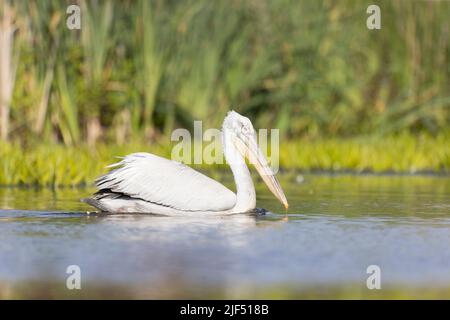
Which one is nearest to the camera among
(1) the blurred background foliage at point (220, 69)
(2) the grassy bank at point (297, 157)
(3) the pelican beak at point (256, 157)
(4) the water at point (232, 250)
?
(4) the water at point (232, 250)

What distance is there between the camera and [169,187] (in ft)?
29.7

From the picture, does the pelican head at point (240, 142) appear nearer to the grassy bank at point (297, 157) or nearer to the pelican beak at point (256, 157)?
the pelican beak at point (256, 157)

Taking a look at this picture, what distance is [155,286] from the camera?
6.00 meters

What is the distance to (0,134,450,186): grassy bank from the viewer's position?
1210 cm

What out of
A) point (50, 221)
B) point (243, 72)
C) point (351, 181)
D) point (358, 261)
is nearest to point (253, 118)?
point (243, 72)

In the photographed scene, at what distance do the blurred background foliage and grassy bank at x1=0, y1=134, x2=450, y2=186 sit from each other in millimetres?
371

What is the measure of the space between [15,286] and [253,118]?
36.1 feet

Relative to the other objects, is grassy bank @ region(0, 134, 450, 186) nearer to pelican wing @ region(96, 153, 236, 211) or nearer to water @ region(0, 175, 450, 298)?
water @ region(0, 175, 450, 298)

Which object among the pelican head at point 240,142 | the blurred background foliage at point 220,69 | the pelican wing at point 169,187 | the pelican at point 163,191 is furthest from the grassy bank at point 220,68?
the pelican wing at point 169,187

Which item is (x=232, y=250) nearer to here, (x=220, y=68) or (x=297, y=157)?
(x=297, y=157)

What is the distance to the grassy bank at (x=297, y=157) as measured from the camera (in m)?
12.1

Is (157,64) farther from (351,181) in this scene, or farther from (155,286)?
(155,286)

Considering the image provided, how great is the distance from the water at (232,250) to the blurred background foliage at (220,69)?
3.92 metres

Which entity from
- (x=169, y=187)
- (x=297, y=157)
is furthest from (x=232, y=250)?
(x=297, y=157)
